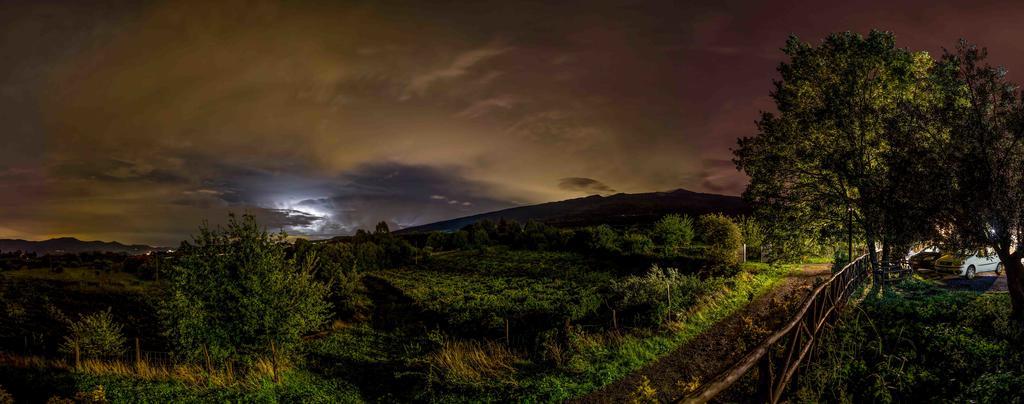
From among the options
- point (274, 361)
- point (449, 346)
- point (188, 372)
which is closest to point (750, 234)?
point (449, 346)

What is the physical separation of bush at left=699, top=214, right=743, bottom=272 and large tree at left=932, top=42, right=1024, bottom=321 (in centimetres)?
2054

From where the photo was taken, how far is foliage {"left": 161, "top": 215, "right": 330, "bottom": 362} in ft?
52.1

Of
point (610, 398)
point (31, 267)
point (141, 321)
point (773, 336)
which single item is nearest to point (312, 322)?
point (610, 398)

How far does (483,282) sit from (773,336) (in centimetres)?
4270

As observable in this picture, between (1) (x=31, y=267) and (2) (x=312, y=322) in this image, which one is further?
(1) (x=31, y=267)

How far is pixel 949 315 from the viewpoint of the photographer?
10.6 metres

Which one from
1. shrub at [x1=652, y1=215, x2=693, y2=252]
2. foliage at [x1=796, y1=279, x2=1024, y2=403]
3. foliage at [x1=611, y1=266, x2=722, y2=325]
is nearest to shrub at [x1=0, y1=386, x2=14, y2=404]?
foliage at [x1=796, y1=279, x2=1024, y2=403]

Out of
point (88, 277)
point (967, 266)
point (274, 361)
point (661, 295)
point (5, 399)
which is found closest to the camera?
point (5, 399)

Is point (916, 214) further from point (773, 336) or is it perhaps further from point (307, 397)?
point (307, 397)

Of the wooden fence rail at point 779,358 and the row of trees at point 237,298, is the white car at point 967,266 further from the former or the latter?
the row of trees at point 237,298

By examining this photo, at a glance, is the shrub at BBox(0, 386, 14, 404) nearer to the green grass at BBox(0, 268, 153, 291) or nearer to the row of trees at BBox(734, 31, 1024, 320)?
the row of trees at BBox(734, 31, 1024, 320)

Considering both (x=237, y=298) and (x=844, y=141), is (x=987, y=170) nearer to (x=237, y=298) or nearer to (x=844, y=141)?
(x=844, y=141)

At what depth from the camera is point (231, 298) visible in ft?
53.4

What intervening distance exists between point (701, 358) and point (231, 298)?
16.6 m
